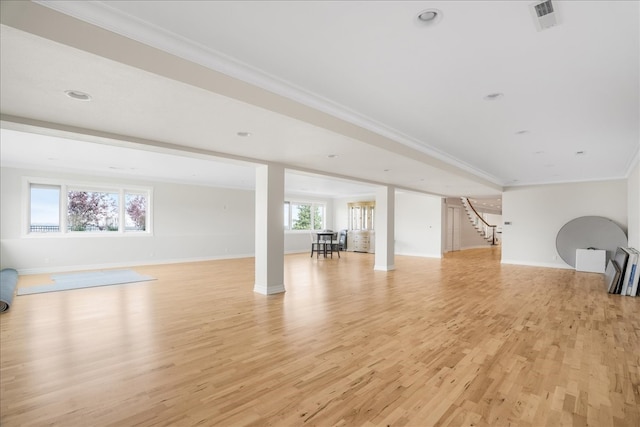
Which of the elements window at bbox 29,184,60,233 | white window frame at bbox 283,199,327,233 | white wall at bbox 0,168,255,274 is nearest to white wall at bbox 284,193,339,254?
white window frame at bbox 283,199,327,233

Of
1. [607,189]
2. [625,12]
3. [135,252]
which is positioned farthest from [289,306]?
[607,189]

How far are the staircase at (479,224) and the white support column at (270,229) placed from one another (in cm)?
1116

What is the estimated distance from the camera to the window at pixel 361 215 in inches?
508

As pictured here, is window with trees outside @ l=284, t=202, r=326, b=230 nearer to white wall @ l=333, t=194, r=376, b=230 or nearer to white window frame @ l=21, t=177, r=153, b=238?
white wall @ l=333, t=194, r=376, b=230

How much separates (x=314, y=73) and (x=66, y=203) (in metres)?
8.33

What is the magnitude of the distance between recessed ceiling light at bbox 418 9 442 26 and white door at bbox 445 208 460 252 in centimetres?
1198

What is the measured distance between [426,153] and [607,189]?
6.59 metres

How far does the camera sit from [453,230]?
1344 centimetres

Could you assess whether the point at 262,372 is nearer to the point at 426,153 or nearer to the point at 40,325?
the point at 40,325

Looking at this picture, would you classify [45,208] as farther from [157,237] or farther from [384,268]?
[384,268]

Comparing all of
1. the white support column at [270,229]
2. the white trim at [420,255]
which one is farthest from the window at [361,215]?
the white support column at [270,229]

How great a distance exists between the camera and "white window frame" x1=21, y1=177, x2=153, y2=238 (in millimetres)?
7227

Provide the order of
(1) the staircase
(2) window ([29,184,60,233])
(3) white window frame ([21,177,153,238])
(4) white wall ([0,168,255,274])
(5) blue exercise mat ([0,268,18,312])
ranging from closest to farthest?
(5) blue exercise mat ([0,268,18,312]), (4) white wall ([0,168,255,274]), (3) white window frame ([21,177,153,238]), (2) window ([29,184,60,233]), (1) the staircase

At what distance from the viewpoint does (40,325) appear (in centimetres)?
371
